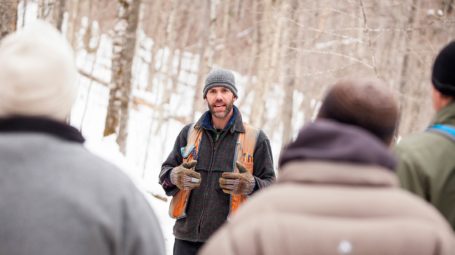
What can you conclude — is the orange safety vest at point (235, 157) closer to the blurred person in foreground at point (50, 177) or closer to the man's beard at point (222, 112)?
the man's beard at point (222, 112)

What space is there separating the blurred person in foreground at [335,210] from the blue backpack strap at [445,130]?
1.01m

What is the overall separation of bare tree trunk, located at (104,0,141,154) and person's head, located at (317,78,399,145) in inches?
397

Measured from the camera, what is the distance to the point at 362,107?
6.85 feet

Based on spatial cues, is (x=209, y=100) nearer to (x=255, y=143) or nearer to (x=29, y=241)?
(x=255, y=143)

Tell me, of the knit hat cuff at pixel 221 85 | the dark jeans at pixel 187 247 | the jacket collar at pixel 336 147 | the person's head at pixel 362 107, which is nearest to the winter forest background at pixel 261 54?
the knit hat cuff at pixel 221 85

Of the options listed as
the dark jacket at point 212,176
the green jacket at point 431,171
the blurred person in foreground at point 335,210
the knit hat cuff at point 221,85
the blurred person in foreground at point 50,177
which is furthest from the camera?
the knit hat cuff at point 221,85

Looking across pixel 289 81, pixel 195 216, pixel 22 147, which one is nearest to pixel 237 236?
pixel 22 147

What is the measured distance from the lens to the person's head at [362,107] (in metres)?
2.09

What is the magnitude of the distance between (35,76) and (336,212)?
3.56ft

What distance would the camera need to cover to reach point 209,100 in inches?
187

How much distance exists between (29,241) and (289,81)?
1630cm

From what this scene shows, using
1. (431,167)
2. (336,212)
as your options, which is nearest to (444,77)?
(431,167)

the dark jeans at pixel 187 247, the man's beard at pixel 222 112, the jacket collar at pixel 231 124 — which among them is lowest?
the dark jeans at pixel 187 247

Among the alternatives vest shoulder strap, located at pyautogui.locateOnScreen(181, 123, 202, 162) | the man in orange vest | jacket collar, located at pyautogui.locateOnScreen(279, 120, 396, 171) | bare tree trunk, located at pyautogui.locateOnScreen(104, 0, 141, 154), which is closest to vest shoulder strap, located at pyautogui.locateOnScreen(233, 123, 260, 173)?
the man in orange vest
